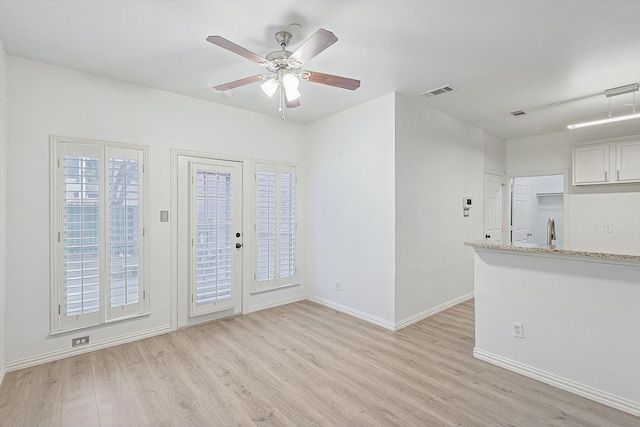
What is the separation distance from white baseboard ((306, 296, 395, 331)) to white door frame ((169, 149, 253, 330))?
116 cm

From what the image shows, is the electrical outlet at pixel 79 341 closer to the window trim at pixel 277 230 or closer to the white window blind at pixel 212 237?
the white window blind at pixel 212 237

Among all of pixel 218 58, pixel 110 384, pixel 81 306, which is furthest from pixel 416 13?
pixel 81 306

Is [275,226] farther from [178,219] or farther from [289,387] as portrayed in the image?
[289,387]

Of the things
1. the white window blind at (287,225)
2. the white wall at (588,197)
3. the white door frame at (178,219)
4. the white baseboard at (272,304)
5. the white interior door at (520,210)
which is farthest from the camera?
the white interior door at (520,210)

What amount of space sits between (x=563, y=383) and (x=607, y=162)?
4.07 meters

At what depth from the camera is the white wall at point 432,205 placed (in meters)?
3.85

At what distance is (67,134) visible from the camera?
10.1 feet

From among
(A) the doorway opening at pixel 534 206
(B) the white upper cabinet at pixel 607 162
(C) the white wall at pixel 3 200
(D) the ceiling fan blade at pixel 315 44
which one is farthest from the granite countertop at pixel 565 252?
(C) the white wall at pixel 3 200

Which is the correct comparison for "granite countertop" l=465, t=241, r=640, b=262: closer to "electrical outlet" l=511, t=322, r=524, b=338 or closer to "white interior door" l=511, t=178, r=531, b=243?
"electrical outlet" l=511, t=322, r=524, b=338

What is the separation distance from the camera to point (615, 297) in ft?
7.50

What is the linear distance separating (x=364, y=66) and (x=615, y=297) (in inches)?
111

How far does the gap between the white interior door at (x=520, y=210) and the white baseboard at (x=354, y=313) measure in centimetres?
391

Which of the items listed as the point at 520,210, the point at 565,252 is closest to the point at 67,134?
the point at 565,252

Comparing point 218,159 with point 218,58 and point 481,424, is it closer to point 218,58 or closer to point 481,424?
point 218,58
